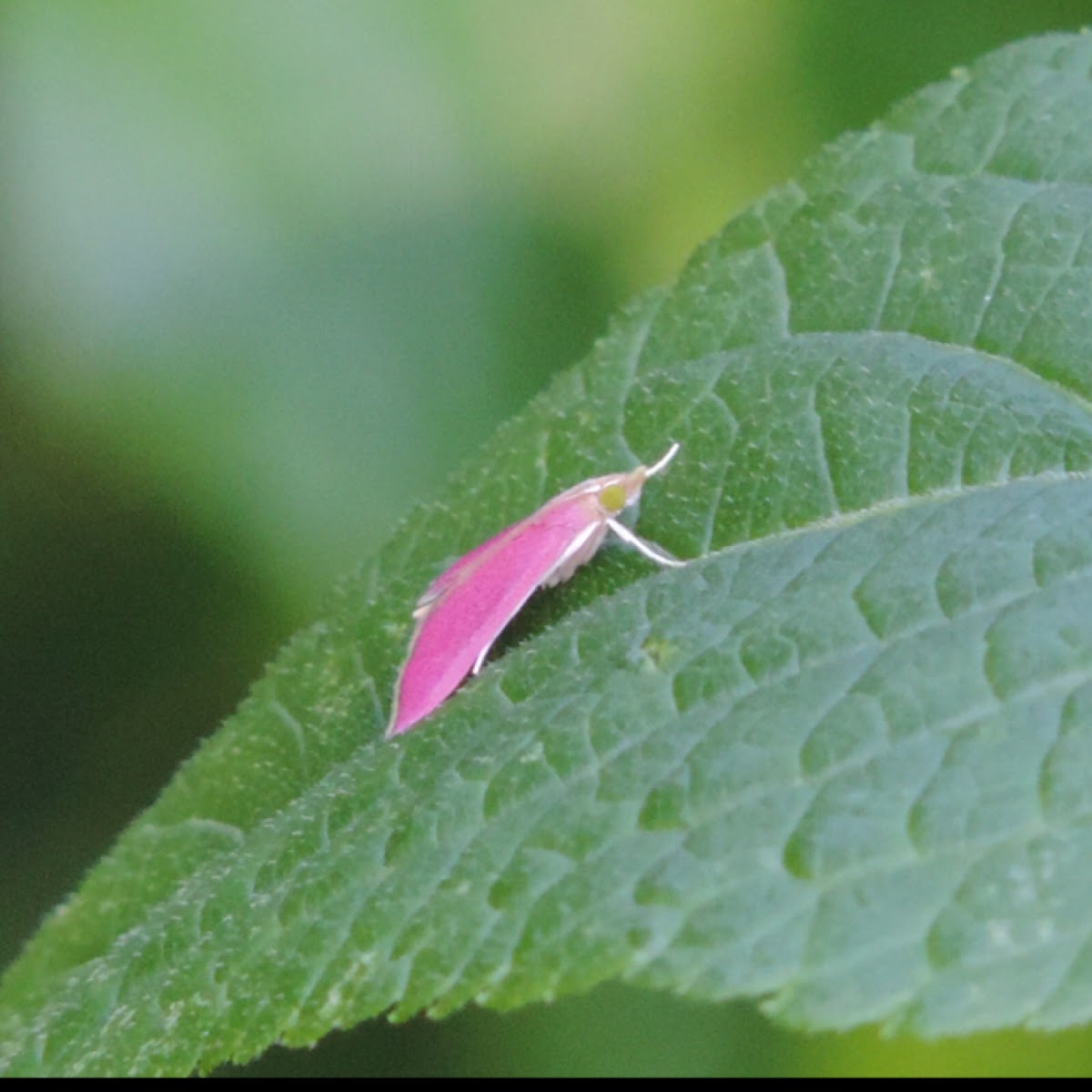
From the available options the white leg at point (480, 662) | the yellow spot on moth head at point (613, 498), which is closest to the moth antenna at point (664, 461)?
the yellow spot on moth head at point (613, 498)

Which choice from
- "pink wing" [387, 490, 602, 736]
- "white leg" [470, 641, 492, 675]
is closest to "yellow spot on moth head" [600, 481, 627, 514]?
"pink wing" [387, 490, 602, 736]

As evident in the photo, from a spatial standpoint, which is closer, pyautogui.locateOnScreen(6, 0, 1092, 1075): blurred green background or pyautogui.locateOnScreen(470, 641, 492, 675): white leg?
pyautogui.locateOnScreen(470, 641, 492, 675): white leg

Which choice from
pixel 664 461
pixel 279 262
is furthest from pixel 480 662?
pixel 279 262

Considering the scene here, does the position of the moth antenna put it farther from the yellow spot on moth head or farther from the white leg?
the white leg

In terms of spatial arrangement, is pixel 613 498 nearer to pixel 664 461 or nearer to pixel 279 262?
pixel 664 461

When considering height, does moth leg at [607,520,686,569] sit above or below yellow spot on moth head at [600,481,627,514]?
below

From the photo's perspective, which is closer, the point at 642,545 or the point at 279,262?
the point at 642,545

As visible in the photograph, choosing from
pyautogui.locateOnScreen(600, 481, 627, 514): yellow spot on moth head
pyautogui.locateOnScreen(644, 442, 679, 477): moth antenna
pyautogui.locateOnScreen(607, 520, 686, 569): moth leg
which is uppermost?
pyautogui.locateOnScreen(600, 481, 627, 514): yellow spot on moth head
